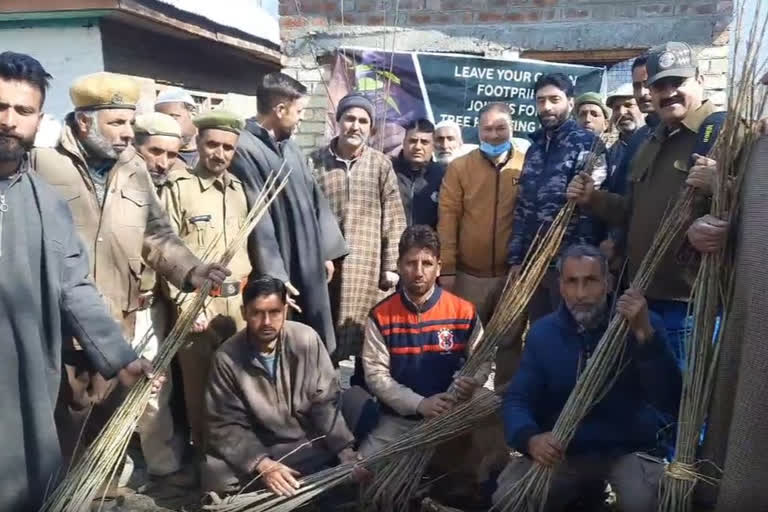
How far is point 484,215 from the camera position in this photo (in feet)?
12.5

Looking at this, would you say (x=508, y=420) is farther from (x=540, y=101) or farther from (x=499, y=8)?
(x=499, y=8)

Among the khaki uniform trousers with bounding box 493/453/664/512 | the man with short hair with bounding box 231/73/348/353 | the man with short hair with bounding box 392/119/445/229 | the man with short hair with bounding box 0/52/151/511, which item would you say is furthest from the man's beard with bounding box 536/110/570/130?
the man with short hair with bounding box 0/52/151/511

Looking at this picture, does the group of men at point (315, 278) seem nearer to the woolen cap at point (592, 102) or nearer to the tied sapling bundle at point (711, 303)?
the tied sapling bundle at point (711, 303)

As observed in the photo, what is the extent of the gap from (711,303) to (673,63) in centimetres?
108

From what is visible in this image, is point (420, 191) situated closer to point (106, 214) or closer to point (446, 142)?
point (446, 142)

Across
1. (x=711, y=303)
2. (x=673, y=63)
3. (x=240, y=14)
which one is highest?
(x=240, y=14)

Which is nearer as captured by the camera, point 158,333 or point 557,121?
point 158,333

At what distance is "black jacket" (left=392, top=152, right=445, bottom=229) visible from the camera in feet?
13.9

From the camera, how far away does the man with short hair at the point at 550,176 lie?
3.54 meters

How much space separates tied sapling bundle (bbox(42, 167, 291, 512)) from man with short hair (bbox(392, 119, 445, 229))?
1.20 meters

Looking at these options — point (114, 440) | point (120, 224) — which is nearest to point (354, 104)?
point (120, 224)

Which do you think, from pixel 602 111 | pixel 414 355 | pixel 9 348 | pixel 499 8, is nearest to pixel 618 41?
pixel 499 8

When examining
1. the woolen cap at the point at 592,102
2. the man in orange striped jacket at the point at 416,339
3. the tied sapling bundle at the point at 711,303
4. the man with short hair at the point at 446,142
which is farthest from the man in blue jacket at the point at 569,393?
the woolen cap at the point at 592,102

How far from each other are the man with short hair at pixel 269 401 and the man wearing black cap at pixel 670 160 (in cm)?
135
